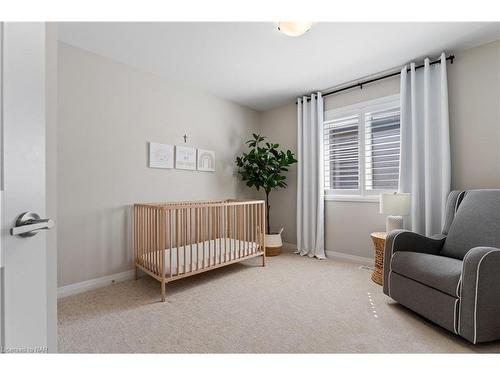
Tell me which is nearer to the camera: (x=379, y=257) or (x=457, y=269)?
(x=457, y=269)

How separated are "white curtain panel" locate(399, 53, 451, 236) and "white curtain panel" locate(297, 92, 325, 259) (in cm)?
99

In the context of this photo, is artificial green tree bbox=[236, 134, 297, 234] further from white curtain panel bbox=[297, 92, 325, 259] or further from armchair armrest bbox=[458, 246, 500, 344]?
armchair armrest bbox=[458, 246, 500, 344]

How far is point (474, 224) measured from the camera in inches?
71.4

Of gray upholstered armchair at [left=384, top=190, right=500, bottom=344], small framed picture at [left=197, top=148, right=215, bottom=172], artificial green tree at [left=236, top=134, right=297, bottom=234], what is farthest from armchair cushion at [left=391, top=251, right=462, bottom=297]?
small framed picture at [left=197, top=148, right=215, bottom=172]

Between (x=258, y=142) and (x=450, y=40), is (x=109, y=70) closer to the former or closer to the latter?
(x=258, y=142)

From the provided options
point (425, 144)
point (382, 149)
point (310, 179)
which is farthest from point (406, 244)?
point (310, 179)

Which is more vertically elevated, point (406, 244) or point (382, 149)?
point (382, 149)

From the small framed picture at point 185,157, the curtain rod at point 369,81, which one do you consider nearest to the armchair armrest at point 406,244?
the curtain rod at point 369,81

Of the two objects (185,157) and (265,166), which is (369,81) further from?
(185,157)

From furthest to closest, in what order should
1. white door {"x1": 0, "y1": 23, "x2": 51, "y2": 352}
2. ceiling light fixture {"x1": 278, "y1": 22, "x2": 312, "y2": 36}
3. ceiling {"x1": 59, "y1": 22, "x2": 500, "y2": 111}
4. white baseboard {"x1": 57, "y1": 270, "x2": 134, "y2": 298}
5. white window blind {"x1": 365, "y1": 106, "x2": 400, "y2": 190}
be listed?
white window blind {"x1": 365, "y1": 106, "x2": 400, "y2": 190}
white baseboard {"x1": 57, "y1": 270, "x2": 134, "y2": 298}
ceiling {"x1": 59, "y1": 22, "x2": 500, "y2": 111}
ceiling light fixture {"x1": 278, "y1": 22, "x2": 312, "y2": 36}
white door {"x1": 0, "y1": 23, "x2": 51, "y2": 352}

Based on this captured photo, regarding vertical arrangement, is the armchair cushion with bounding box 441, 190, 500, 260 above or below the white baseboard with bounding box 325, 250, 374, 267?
above

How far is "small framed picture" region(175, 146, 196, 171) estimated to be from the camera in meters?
2.90

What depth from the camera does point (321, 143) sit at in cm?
325

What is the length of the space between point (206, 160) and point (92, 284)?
6.05 ft
